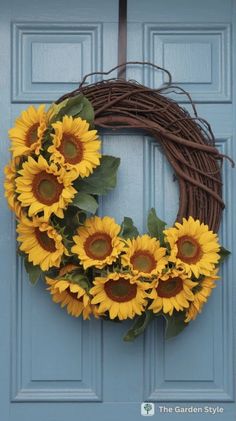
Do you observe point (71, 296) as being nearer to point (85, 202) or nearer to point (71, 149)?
point (85, 202)

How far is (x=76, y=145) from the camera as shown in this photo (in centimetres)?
189

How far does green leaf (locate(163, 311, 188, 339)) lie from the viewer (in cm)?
193

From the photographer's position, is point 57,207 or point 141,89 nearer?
point 57,207

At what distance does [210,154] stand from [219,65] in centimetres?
27

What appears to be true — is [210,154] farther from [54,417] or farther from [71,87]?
[54,417]

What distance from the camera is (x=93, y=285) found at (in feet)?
6.28

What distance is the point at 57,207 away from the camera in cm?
185

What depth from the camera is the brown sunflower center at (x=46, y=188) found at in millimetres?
1870

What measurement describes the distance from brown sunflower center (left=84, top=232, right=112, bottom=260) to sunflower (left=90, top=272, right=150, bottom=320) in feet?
0.22

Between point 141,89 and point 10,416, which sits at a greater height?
point 141,89

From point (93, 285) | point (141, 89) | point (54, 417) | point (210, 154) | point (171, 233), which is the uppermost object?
point (141, 89)

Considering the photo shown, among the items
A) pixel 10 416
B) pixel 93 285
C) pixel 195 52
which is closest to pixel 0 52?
pixel 195 52

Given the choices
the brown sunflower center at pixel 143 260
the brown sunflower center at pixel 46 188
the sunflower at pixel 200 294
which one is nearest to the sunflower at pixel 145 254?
the brown sunflower center at pixel 143 260

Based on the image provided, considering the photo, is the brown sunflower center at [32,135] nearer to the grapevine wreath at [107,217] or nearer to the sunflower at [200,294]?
the grapevine wreath at [107,217]
